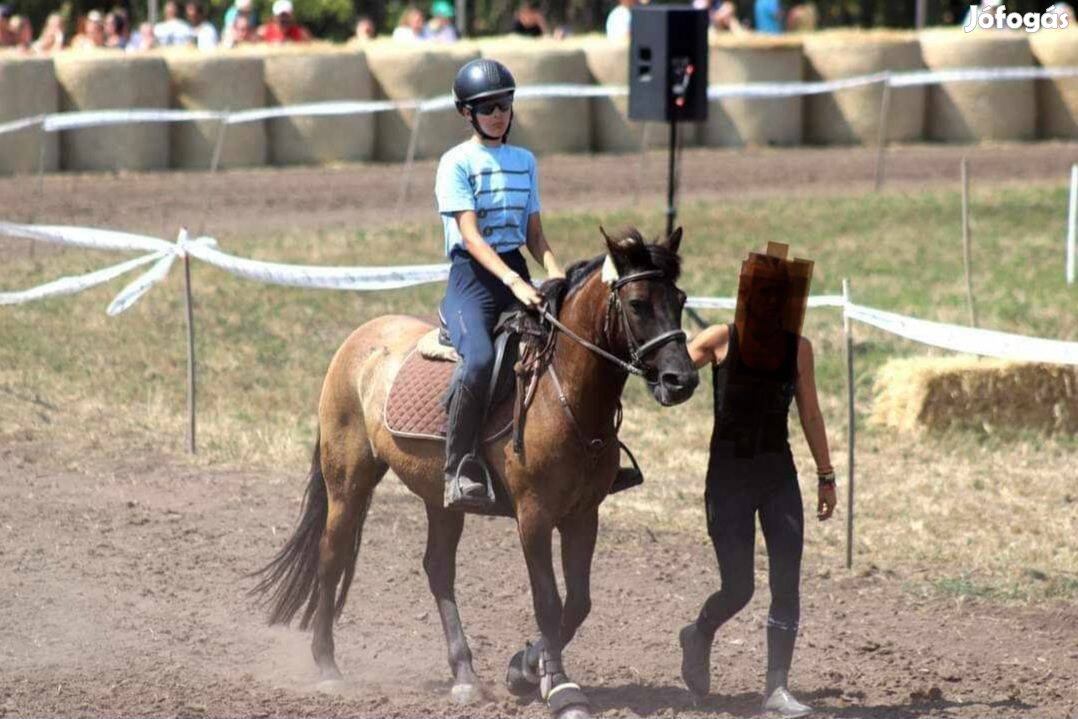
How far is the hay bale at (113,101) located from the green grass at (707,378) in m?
4.02

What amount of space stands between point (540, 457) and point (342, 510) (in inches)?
56.4

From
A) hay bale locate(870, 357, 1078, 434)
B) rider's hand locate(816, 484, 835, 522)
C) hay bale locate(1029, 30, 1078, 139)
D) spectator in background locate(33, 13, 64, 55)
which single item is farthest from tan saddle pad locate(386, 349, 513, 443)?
hay bale locate(1029, 30, 1078, 139)

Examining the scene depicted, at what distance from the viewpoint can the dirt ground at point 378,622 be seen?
768cm

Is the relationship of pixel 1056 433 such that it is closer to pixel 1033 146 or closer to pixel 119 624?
pixel 119 624

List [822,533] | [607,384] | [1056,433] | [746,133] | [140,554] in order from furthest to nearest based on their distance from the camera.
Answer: [746,133] < [1056,433] < [822,533] < [140,554] < [607,384]

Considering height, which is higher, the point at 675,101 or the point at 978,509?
the point at 675,101

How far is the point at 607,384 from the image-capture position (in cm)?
720

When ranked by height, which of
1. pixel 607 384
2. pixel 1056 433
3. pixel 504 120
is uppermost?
pixel 504 120

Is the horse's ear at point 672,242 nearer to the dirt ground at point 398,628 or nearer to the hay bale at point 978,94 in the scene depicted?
the dirt ground at point 398,628

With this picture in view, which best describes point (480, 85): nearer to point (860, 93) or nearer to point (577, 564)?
point (577, 564)

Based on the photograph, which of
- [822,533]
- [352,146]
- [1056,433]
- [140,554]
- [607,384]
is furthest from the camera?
[352,146]

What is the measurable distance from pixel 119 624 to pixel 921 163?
18355 millimetres

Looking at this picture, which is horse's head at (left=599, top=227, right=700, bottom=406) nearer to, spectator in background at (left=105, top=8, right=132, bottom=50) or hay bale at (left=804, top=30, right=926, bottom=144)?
spectator in background at (left=105, top=8, right=132, bottom=50)

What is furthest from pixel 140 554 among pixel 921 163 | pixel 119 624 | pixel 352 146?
pixel 921 163
